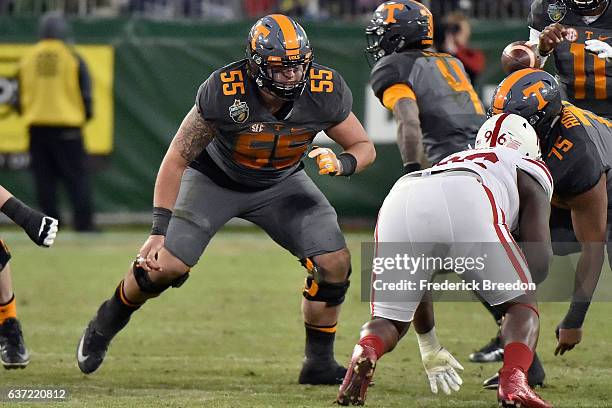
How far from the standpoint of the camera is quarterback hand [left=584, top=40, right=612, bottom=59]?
6.64m

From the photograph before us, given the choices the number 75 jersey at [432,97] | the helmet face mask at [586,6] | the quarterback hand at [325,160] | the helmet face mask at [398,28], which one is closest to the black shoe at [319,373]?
the quarterback hand at [325,160]

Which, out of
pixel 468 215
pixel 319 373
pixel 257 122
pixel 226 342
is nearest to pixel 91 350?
pixel 319 373

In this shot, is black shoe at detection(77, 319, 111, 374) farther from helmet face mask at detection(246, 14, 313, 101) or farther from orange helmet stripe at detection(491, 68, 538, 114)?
orange helmet stripe at detection(491, 68, 538, 114)

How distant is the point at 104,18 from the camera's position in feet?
A: 45.0

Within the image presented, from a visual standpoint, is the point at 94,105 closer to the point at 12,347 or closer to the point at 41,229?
the point at 12,347

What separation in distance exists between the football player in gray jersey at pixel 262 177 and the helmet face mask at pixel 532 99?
799mm

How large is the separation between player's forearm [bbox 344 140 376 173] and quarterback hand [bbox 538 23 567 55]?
1.15 meters

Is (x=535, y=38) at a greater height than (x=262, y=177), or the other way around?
(x=535, y=38)

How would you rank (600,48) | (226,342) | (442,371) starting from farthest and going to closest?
(226,342), (600,48), (442,371)

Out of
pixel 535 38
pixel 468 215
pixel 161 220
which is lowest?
pixel 161 220

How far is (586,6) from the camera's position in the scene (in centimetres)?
682

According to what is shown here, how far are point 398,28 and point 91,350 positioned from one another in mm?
2552

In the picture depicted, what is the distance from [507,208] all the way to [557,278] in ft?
14.0

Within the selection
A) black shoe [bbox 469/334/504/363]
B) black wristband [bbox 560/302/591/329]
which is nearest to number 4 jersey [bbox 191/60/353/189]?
black wristband [bbox 560/302/591/329]
